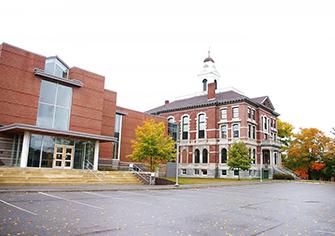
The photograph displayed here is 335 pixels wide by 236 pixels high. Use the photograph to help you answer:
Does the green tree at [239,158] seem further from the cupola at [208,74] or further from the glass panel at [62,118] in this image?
the glass panel at [62,118]

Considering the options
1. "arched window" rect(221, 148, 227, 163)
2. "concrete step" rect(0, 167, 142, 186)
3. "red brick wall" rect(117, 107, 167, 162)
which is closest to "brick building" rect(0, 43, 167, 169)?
"concrete step" rect(0, 167, 142, 186)

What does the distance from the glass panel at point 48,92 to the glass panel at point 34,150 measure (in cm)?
390

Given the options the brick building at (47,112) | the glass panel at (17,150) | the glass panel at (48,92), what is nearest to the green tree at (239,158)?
the brick building at (47,112)

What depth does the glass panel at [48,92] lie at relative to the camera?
2495 cm

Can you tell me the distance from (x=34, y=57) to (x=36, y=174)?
11.4 meters

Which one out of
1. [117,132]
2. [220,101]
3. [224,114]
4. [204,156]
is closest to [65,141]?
[117,132]

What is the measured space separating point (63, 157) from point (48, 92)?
251 inches

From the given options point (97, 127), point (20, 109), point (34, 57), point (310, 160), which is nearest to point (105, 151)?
point (97, 127)

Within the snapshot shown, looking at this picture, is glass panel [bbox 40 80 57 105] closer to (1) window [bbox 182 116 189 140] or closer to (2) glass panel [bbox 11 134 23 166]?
(2) glass panel [bbox 11 134 23 166]

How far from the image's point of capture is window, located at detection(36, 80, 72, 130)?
2483cm

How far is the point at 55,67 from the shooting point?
2617cm

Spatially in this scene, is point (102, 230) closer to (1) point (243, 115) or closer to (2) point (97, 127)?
(2) point (97, 127)

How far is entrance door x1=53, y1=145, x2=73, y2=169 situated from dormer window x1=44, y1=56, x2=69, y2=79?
7355 mm

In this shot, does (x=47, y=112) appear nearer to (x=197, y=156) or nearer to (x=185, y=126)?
(x=197, y=156)
